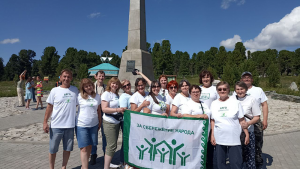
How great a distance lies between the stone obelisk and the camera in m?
10.1

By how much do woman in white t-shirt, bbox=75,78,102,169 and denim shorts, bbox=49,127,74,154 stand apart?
0.13 metres

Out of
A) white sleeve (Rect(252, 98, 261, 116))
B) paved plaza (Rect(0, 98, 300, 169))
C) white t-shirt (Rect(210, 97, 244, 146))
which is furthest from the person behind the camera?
paved plaza (Rect(0, 98, 300, 169))

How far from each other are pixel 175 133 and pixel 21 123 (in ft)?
24.2

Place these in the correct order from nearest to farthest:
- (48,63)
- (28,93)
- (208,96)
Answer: (208,96) → (28,93) → (48,63)

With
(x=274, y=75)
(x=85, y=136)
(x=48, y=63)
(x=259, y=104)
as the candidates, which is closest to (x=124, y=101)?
(x=85, y=136)

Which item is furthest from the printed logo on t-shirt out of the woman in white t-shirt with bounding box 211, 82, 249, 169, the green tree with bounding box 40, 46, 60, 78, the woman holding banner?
the green tree with bounding box 40, 46, 60, 78

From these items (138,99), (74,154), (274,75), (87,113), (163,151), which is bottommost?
(74,154)

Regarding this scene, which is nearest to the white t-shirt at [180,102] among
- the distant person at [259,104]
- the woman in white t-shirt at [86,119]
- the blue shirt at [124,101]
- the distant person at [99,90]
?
the blue shirt at [124,101]

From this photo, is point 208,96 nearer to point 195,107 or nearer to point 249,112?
point 195,107

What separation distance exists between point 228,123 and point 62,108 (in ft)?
8.64

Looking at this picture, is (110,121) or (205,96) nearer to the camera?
(110,121)

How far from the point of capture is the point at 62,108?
10.9ft

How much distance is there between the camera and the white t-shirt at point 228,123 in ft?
9.70

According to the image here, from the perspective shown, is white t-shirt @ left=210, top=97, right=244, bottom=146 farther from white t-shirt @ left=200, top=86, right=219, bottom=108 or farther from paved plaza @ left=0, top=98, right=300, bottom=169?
paved plaza @ left=0, top=98, right=300, bottom=169
